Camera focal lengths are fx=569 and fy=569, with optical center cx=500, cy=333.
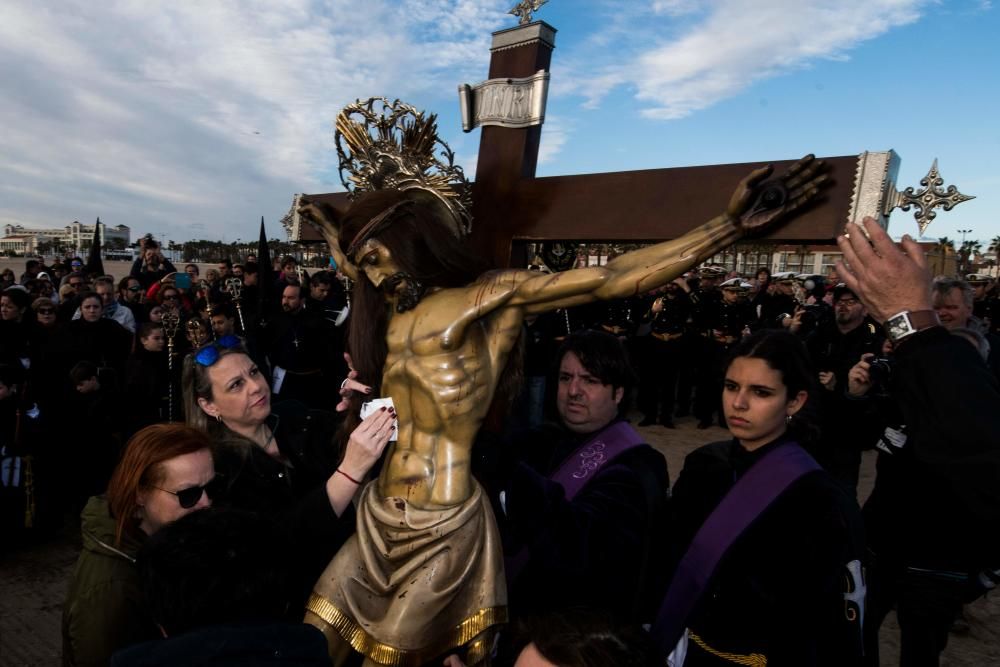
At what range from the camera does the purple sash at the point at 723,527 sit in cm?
208

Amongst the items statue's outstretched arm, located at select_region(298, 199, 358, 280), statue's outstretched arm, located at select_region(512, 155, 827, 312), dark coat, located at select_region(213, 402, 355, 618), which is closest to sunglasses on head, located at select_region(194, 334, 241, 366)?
dark coat, located at select_region(213, 402, 355, 618)

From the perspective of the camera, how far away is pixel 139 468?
1.85m

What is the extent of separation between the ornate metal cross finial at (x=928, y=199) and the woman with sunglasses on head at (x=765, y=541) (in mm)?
710

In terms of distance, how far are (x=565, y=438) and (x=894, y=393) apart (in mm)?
1425

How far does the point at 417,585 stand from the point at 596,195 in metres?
1.59

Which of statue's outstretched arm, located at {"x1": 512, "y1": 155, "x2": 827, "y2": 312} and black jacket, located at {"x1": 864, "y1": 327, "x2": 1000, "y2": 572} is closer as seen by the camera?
black jacket, located at {"x1": 864, "y1": 327, "x2": 1000, "y2": 572}

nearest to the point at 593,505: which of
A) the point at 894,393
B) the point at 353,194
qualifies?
the point at 894,393

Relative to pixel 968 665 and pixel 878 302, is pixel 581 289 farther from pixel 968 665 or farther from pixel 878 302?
pixel 968 665

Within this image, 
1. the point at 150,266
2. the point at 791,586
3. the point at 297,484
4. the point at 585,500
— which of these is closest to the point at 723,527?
the point at 791,586

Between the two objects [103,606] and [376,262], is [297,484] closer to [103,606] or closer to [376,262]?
[103,606]

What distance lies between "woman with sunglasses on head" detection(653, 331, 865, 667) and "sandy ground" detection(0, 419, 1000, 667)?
2.69 meters

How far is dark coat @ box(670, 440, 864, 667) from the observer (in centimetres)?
191

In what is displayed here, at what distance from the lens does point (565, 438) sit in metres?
2.60

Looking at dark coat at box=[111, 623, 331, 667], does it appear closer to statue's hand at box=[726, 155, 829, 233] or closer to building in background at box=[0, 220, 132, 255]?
statue's hand at box=[726, 155, 829, 233]
